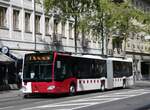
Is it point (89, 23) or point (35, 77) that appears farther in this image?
point (89, 23)

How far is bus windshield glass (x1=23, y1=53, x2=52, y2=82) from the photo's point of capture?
28531 millimetres

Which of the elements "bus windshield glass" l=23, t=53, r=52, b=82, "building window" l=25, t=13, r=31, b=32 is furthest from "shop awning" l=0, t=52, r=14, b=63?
"bus windshield glass" l=23, t=53, r=52, b=82

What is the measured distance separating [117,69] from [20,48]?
958 cm

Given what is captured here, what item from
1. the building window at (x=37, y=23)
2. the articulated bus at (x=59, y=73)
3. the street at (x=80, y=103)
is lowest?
the street at (x=80, y=103)

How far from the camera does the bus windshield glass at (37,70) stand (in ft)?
93.6

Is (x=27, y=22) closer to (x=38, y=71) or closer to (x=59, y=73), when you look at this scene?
(x=38, y=71)

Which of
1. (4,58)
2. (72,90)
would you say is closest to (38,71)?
(72,90)

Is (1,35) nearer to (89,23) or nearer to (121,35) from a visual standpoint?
(89,23)

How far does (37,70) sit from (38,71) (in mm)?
105

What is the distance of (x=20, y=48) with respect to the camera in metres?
44.4

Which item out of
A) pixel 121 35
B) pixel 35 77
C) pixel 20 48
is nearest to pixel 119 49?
pixel 121 35

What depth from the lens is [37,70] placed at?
28.9m

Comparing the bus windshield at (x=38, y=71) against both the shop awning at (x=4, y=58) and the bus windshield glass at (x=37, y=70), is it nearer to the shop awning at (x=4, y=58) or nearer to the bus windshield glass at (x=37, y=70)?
the bus windshield glass at (x=37, y=70)

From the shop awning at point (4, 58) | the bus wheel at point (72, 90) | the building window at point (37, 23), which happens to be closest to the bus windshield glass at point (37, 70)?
the bus wheel at point (72, 90)
